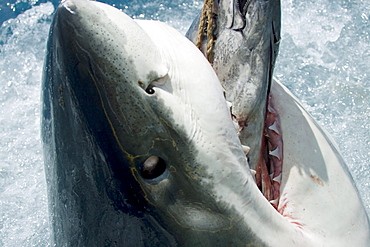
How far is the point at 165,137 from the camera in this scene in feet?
3.69

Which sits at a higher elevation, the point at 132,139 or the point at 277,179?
the point at 132,139

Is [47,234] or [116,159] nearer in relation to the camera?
[116,159]

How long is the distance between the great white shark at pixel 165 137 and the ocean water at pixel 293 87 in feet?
5.65

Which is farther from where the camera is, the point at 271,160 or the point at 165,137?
the point at 271,160

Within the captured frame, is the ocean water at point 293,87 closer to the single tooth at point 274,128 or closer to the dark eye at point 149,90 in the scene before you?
the single tooth at point 274,128

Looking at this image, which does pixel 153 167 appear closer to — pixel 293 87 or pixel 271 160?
pixel 271 160

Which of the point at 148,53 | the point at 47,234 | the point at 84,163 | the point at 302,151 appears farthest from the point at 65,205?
the point at 47,234

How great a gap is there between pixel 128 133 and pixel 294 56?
8.79 feet

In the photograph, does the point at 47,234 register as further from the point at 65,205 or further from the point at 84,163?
the point at 84,163

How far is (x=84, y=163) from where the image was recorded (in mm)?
1208

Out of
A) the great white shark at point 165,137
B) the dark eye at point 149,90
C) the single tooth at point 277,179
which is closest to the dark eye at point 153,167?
the great white shark at point 165,137

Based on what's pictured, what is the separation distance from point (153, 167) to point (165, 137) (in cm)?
8

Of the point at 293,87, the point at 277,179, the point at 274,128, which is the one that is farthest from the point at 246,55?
the point at 293,87

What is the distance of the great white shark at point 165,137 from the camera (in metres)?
1.12
